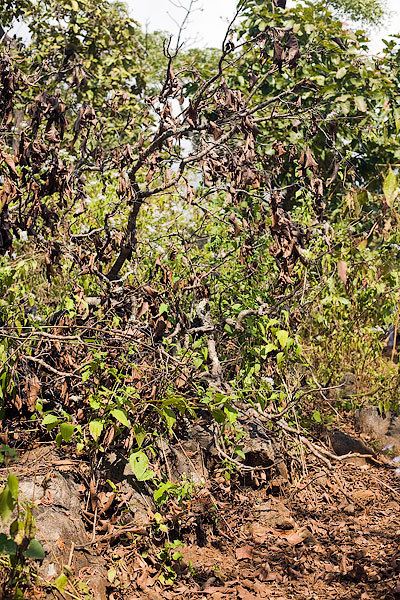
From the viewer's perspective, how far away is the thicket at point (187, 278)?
3.11m

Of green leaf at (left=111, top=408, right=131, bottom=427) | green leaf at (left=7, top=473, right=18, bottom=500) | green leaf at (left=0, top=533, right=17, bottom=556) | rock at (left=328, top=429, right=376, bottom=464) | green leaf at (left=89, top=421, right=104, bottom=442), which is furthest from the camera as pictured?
rock at (left=328, top=429, right=376, bottom=464)

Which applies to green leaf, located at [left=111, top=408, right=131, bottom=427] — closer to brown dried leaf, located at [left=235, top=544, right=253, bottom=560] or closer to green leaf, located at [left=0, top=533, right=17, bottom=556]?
green leaf, located at [left=0, top=533, right=17, bottom=556]

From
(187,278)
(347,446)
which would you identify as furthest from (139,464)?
(347,446)

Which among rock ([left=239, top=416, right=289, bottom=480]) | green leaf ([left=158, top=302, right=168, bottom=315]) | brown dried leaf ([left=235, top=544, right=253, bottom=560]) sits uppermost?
green leaf ([left=158, top=302, right=168, bottom=315])

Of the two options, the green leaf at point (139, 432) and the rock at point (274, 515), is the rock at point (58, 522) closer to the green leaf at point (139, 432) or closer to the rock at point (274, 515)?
the green leaf at point (139, 432)

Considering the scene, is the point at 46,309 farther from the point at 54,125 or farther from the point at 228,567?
the point at 228,567

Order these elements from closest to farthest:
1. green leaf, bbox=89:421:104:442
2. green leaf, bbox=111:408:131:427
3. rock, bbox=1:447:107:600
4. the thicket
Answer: rock, bbox=1:447:107:600 → green leaf, bbox=111:408:131:427 → green leaf, bbox=89:421:104:442 → the thicket

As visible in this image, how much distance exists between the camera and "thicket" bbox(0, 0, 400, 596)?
10.2 feet

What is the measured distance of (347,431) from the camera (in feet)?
16.1

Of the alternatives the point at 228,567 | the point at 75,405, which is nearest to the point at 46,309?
the point at 75,405

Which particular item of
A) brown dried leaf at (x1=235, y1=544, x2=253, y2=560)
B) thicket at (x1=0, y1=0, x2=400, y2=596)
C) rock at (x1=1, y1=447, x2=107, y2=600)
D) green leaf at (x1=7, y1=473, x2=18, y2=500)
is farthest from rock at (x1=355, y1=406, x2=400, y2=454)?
green leaf at (x1=7, y1=473, x2=18, y2=500)

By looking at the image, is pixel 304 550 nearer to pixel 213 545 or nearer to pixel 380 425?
pixel 213 545

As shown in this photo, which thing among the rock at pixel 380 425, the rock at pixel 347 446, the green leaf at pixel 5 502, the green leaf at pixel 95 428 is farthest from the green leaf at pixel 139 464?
the rock at pixel 380 425

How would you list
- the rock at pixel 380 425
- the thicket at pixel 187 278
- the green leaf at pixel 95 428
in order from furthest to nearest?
the rock at pixel 380 425, the thicket at pixel 187 278, the green leaf at pixel 95 428
